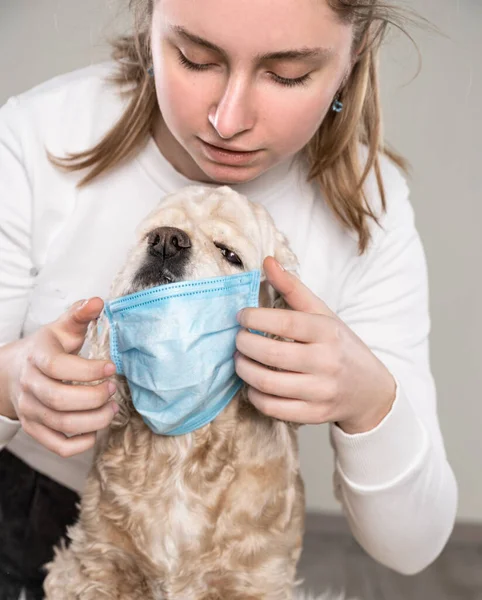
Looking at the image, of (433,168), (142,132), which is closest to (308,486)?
(433,168)

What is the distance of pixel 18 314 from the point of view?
1292 millimetres

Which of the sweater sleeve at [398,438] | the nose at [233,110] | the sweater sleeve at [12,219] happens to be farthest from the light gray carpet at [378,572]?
the nose at [233,110]

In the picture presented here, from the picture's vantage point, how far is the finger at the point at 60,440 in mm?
949

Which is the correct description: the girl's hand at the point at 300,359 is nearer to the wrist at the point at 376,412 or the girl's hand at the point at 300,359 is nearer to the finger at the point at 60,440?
the wrist at the point at 376,412

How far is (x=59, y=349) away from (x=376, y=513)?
51 cm

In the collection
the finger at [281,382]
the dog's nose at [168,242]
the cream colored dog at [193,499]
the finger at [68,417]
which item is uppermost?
the dog's nose at [168,242]

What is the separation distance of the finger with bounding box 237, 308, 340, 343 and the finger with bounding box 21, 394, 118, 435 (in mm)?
188

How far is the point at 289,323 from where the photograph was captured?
0.90 meters

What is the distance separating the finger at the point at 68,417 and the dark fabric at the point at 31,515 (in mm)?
481

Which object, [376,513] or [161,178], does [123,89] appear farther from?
[376,513]

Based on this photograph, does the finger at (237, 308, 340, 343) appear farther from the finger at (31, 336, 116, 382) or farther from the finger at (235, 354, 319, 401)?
the finger at (31, 336, 116, 382)

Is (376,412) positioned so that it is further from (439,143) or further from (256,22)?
(439,143)

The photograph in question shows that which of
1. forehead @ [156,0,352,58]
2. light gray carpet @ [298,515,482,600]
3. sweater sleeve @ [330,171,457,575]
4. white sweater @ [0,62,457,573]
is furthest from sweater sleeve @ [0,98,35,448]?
light gray carpet @ [298,515,482,600]

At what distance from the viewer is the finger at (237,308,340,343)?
2.96 ft
